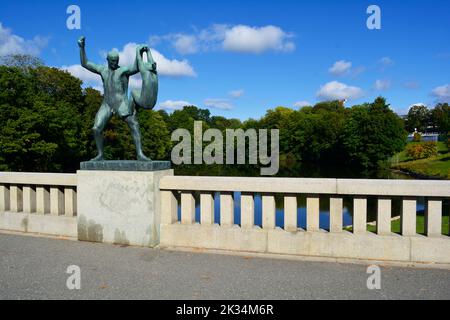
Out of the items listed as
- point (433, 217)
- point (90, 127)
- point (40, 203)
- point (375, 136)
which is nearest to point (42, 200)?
point (40, 203)

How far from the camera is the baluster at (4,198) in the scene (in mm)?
7297

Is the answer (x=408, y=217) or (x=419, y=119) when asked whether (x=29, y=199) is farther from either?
(x=419, y=119)

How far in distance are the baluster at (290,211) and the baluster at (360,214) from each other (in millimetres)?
862

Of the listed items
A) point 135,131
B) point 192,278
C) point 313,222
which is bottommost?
point 192,278

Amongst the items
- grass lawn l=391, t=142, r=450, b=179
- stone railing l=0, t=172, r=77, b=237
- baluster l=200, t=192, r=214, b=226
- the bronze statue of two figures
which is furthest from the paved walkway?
grass lawn l=391, t=142, r=450, b=179

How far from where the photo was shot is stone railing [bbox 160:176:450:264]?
198 inches

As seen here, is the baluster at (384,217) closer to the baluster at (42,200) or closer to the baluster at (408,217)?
the baluster at (408,217)

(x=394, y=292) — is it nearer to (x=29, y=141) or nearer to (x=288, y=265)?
(x=288, y=265)

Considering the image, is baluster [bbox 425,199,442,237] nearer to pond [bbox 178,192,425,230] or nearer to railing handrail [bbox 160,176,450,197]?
railing handrail [bbox 160,176,450,197]

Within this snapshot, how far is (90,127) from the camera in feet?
128

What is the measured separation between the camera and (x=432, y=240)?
502 centimetres

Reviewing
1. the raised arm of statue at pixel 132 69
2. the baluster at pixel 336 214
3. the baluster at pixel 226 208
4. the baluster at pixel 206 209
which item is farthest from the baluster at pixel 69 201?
the baluster at pixel 336 214

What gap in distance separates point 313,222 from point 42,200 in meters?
5.05

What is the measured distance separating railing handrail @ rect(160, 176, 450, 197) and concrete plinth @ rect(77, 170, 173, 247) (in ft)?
1.81
